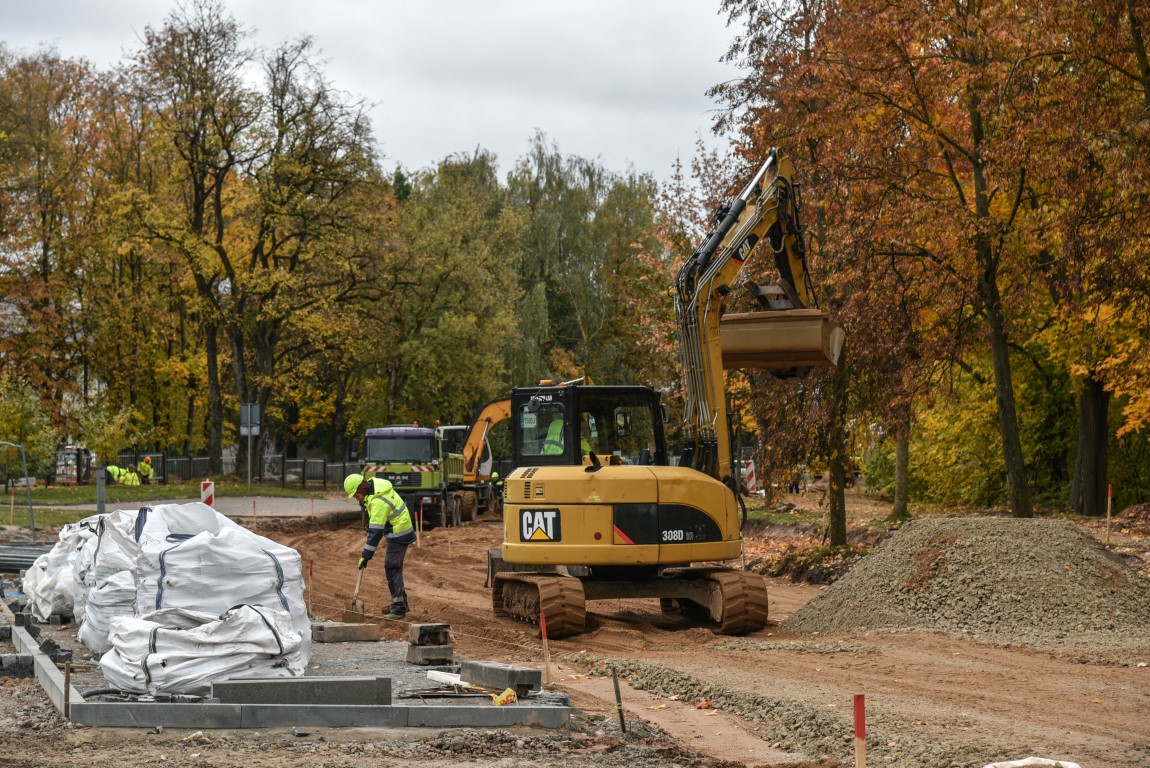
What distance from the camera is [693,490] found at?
15305 mm

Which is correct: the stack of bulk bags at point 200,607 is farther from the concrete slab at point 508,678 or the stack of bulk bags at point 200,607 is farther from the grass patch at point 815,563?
the grass patch at point 815,563

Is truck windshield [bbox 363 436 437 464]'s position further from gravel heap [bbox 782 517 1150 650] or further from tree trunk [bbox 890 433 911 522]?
gravel heap [bbox 782 517 1150 650]

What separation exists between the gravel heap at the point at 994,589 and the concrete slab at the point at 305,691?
285 inches

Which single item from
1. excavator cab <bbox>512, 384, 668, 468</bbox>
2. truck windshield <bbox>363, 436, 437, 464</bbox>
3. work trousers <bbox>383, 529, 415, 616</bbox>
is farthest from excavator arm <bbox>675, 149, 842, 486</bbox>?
truck windshield <bbox>363, 436, 437, 464</bbox>

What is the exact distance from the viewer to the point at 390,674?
1219 centimetres

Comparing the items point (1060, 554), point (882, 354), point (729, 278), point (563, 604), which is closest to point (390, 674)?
point (563, 604)

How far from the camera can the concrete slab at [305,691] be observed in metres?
9.87

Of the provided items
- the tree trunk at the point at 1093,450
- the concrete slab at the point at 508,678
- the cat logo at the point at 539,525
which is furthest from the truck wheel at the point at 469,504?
the concrete slab at the point at 508,678

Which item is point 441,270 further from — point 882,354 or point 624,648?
point 624,648

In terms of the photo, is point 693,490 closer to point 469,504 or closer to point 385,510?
point 385,510

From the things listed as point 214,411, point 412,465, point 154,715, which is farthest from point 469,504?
point 154,715

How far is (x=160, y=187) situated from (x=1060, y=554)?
42.6 m

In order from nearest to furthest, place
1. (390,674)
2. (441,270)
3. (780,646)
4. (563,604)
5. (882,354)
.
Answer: (390,674)
(780,646)
(563,604)
(882,354)
(441,270)

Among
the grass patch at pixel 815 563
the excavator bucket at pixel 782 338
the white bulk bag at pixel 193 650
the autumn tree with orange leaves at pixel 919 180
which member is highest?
the autumn tree with orange leaves at pixel 919 180
